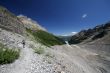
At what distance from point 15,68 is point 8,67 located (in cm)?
85

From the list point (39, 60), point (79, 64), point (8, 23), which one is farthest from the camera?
point (8, 23)

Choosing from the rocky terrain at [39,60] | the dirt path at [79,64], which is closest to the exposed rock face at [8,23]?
the rocky terrain at [39,60]

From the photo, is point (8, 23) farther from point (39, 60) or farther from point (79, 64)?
point (39, 60)

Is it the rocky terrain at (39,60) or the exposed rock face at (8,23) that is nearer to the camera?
the rocky terrain at (39,60)

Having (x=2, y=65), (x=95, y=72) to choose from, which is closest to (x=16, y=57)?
(x=2, y=65)

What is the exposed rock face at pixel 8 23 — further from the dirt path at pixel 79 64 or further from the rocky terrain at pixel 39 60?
the dirt path at pixel 79 64

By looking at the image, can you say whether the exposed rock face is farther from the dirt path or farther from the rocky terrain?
the dirt path

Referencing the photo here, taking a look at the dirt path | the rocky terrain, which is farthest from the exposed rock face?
the dirt path

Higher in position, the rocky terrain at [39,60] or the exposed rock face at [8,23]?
the exposed rock face at [8,23]

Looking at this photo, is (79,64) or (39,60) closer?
(39,60)

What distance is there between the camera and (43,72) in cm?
1947

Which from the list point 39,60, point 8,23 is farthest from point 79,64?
point 8,23

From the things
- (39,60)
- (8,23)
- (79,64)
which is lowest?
(79,64)

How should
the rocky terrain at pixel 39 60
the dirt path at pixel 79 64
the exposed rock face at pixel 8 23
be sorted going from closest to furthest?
1. the rocky terrain at pixel 39 60
2. the dirt path at pixel 79 64
3. the exposed rock face at pixel 8 23
